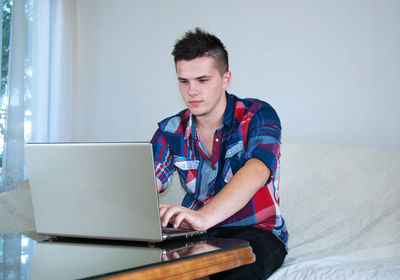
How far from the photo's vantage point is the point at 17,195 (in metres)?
1.75

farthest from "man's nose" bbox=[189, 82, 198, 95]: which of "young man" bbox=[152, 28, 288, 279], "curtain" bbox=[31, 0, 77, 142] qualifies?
"curtain" bbox=[31, 0, 77, 142]

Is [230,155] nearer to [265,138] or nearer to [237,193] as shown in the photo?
[265,138]

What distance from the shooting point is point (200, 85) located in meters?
1.54

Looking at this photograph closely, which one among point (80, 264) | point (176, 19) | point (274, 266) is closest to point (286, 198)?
point (274, 266)

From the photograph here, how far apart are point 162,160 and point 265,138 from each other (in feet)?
1.37

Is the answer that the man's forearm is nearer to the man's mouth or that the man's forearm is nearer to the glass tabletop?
the glass tabletop

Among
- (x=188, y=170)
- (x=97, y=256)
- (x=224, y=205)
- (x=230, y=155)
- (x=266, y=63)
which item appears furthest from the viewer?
(x=266, y=63)

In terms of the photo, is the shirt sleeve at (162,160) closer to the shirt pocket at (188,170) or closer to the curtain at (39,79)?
the shirt pocket at (188,170)

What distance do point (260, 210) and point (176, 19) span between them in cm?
186

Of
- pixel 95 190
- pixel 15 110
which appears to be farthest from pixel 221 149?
pixel 15 110

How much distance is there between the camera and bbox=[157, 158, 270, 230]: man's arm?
100 cm

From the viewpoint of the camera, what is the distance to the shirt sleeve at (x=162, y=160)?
1.61 meters

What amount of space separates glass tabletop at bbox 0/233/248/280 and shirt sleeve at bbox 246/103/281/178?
1.46 feet

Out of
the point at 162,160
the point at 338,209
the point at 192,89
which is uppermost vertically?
the point at 192,89
